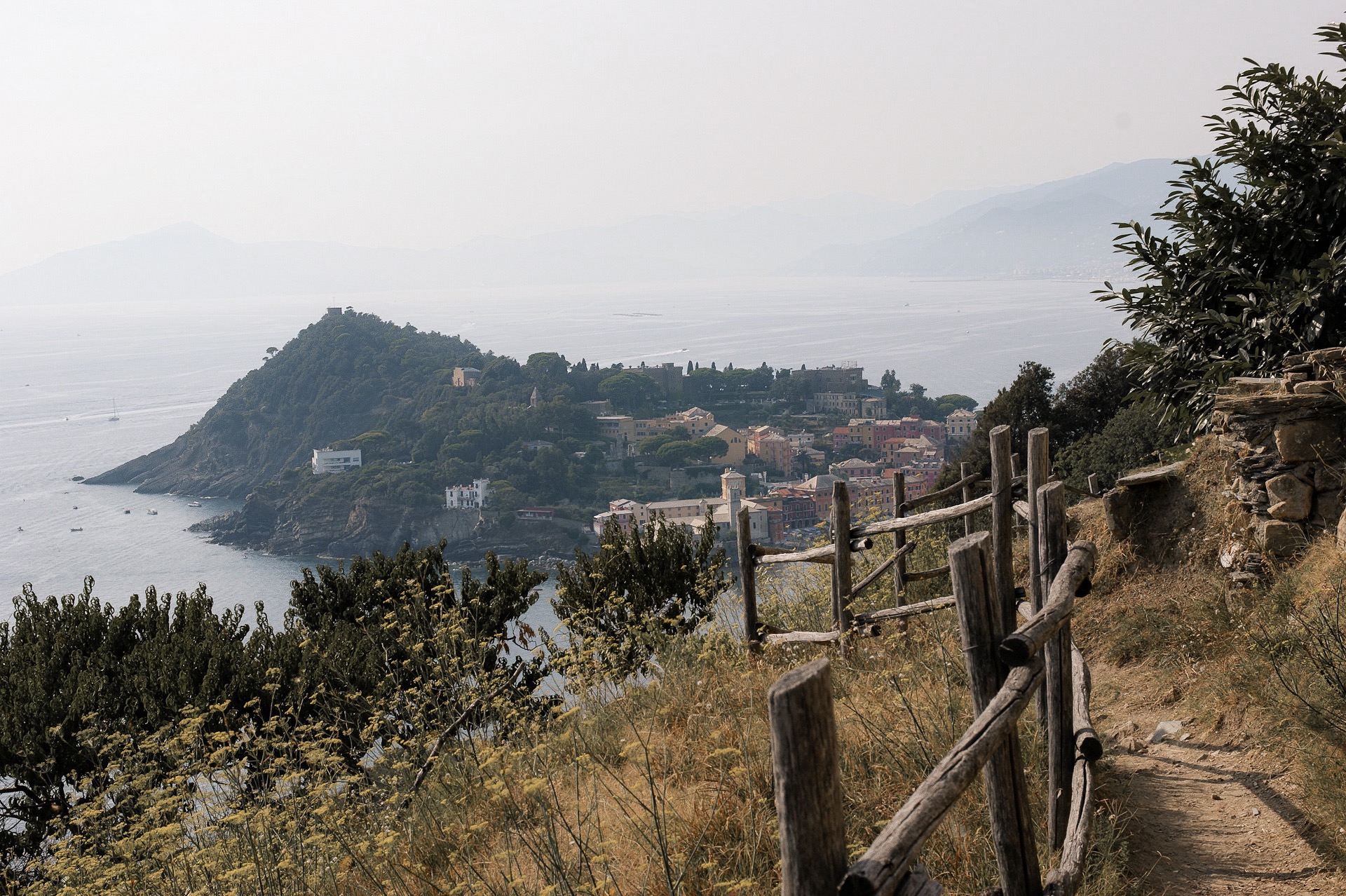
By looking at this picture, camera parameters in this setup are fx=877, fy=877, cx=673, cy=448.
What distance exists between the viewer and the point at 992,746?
1895 mm

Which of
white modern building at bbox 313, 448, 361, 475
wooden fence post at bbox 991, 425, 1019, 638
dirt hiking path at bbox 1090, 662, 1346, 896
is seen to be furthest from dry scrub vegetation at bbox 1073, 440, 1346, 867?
white modern building at bbox 313, 448, 361, 475

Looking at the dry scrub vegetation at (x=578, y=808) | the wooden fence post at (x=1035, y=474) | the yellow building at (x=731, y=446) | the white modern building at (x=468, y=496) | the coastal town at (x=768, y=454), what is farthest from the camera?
the yellow building at (x=731, y=446)

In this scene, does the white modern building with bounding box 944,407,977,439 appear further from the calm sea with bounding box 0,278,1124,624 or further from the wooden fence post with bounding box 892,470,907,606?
the wooden fence post with bounding box 892,470,907,606

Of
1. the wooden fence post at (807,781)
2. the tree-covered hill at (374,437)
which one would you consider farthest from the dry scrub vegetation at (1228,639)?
the tree-covered hill at (374,437)

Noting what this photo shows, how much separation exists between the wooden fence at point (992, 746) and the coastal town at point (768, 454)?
50.6 metres

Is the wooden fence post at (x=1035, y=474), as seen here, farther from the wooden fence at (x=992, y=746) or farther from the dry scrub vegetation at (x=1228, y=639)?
the dry scrub vegetation at (x=1228, y=639)

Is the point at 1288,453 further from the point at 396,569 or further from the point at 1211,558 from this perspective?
the point at 396,569

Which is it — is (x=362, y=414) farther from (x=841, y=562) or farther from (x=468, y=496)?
(x=841, y=562)

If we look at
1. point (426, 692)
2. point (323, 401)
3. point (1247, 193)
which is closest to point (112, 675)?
point (426, 692)

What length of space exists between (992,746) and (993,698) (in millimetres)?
247

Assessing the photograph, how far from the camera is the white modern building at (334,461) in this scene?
84.5 metres

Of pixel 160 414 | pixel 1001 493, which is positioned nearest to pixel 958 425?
pixel 1001 493

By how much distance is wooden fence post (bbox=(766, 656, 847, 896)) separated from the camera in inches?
56.3

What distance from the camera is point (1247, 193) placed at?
6773mm
